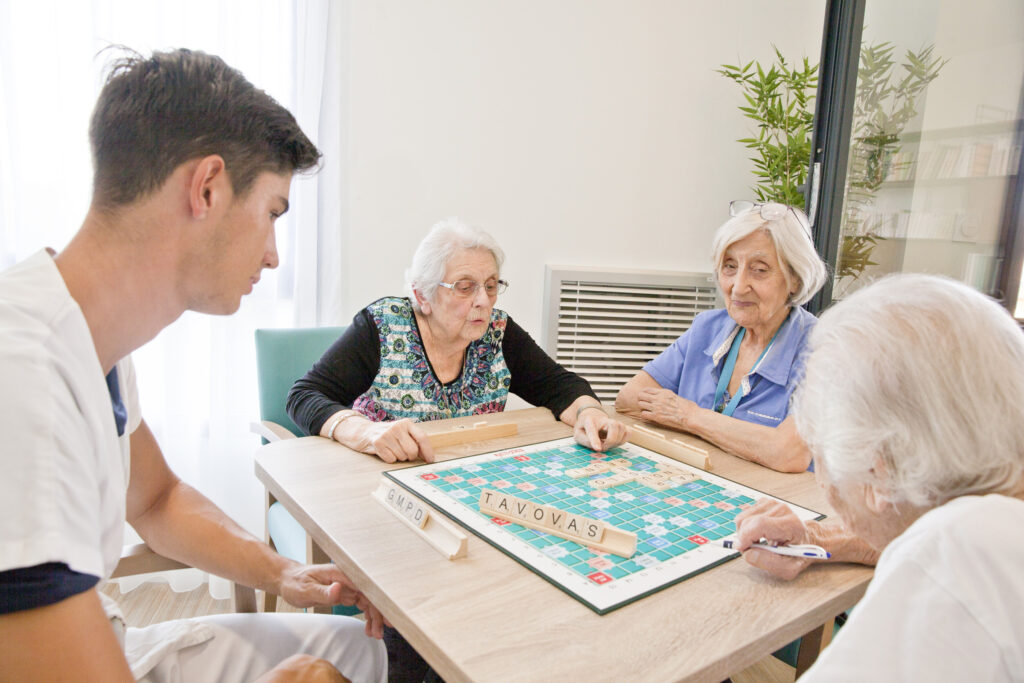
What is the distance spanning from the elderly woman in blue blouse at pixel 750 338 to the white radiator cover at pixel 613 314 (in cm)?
112

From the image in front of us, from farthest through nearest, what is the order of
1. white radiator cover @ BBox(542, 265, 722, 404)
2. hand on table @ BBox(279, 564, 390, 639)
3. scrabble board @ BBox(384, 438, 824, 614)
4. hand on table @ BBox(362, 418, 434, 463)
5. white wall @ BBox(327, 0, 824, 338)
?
white radiator cover @ BBox(542, 265, 722, 404) → white wall @ BBox(327, 0, 824, 338) → hand on table @ BBox(362, 418, 434, 463) → hand on table @ BBox(279, 564, 390, 639) → scrabble board @ BBox(384, 438, 824, 614)

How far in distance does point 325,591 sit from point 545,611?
465 millimetres

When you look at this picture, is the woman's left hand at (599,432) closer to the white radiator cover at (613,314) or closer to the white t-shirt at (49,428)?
the white t-shirt at (49,428)

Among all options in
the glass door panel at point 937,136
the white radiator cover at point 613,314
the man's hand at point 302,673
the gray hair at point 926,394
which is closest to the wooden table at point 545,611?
the man's hand at point 302,673

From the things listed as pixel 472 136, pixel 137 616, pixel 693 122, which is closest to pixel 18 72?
pixel 472 136

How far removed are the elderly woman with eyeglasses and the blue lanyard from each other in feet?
1.29

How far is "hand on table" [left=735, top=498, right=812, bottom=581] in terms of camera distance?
932 millimetres

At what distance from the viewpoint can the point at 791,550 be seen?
36.7 inches

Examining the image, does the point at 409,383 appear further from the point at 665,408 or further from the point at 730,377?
the point at 730,377

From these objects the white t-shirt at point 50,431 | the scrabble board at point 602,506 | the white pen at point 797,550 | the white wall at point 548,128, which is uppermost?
the white wall at point 548,128

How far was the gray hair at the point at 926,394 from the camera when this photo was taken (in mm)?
625

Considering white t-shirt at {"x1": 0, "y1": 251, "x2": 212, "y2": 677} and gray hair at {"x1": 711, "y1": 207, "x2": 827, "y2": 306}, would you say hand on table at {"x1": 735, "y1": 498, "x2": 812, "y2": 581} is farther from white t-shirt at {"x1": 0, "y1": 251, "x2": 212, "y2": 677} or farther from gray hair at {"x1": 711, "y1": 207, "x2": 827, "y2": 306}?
gray hair at {"x1": 711, "y1": 207, "x2": 827, "y2": 306}

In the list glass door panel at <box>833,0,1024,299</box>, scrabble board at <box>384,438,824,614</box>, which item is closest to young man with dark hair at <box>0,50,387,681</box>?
scrabble board at <box>384,438,824,614</box>

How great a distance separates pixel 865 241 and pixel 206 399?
2.93m
